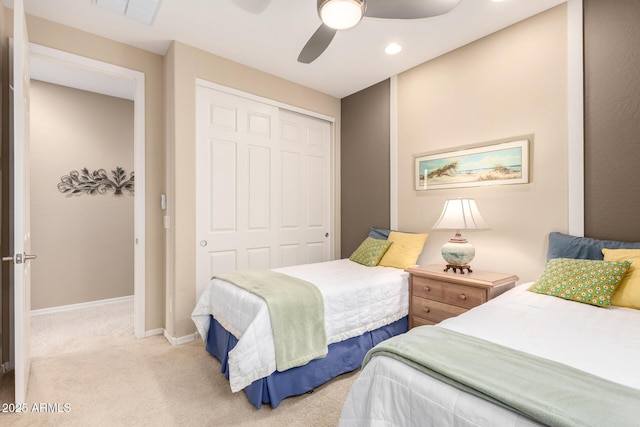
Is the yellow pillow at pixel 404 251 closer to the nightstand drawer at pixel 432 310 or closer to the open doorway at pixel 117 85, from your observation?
the nightstand drawer at pixel 432 310

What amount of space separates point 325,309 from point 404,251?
3.85ft

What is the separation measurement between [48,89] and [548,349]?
5047 mm

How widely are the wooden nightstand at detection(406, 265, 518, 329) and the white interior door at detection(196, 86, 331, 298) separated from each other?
5.16 ft

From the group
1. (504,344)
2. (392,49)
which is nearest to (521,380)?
(504,344)

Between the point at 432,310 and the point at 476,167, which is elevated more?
the point at 476,167

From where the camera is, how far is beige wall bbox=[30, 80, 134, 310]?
355 centimetres

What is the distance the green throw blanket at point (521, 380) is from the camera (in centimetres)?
76

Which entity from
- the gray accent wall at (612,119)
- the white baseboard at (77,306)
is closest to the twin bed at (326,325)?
the gray accent wall at (612,119)

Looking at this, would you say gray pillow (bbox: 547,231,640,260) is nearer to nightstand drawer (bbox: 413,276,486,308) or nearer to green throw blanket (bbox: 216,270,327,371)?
nightstand drawer (bbox: 413,276,486,308)

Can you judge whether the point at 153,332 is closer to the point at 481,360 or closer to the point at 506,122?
the point at 481,360

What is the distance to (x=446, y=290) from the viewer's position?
238cm

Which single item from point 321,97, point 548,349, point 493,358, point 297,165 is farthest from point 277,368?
point 321,97

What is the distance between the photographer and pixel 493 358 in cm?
103

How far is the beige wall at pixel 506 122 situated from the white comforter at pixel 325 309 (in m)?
0.83
